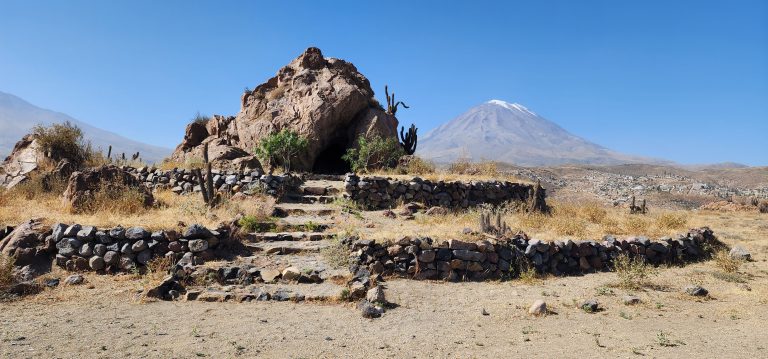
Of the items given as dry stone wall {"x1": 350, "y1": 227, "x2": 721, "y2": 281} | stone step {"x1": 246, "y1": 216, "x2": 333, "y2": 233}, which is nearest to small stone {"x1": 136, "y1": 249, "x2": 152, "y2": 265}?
stone step {"x1": 246, "y1": 216, "x2": 333, "y2": 233}

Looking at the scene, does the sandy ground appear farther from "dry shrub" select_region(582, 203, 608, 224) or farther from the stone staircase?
"dry shrub" select_region(582, 203, 608, 224)

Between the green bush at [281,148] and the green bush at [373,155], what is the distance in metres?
1.90

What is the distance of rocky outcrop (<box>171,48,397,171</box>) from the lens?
61.4 ft

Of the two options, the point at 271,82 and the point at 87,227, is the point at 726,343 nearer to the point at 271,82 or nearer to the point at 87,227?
the point at 87,227

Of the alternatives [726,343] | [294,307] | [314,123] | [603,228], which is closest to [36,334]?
[294,307]

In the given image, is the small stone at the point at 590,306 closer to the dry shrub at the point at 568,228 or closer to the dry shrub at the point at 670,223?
the dry shrub at the point at 568,228

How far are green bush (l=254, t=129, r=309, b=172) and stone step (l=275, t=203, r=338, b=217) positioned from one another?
3.76 meters

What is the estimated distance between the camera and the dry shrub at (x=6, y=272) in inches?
285

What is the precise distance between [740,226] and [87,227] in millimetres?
19139

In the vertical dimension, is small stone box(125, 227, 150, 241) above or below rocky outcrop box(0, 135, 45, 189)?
below

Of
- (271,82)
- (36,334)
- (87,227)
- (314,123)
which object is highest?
(271,82)

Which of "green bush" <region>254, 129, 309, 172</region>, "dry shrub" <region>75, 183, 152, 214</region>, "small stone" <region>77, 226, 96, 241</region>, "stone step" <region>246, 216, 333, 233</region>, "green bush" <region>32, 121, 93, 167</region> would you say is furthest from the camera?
"green bush" <region>254, 129, 309, 172</region>

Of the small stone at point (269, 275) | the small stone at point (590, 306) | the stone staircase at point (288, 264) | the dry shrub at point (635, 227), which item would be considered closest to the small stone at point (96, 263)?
the stone staircase at point (288, 264)

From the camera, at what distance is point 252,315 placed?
6.50 meters
